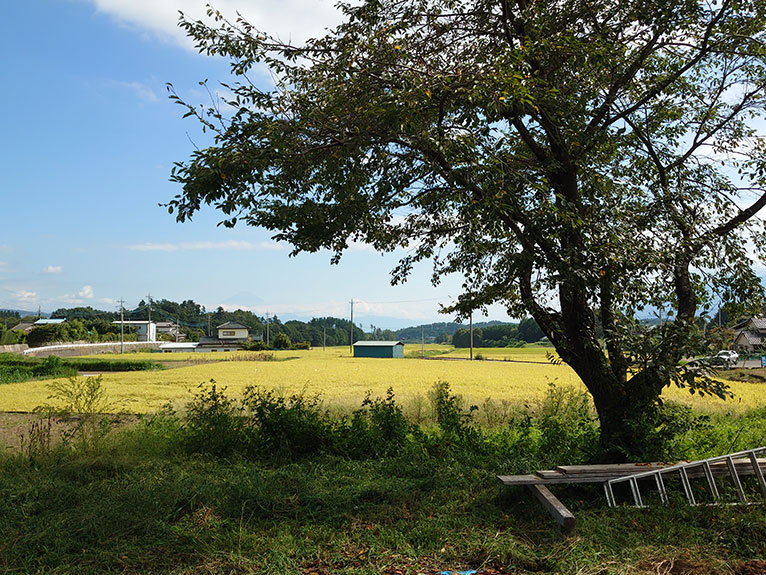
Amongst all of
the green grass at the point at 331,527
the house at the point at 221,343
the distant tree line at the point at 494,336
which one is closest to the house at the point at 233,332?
the house at the point at 221,343

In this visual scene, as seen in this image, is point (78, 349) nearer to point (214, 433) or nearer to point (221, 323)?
point (214, 433)

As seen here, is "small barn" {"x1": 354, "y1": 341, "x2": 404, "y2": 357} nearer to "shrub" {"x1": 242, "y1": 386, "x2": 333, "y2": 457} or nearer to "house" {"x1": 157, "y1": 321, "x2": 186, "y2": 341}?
"shrub" {"x1": 242, "y1": 386, "x2": 333, "y2": 457}

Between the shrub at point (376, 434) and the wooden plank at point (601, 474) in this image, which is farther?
the shrub at point (376, 434)

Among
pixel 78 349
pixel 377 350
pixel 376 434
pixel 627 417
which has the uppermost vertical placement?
pixel 627 417

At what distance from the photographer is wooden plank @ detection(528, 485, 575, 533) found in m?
5.17

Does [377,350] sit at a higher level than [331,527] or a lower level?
lower

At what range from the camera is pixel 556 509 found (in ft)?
17.5

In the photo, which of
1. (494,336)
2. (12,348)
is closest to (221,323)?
(494,336)

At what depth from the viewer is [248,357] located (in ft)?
172

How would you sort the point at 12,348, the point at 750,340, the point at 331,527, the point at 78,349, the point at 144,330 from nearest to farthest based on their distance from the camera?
1. the point at 331,527
2. the point at 750,340
3. the point at 12,348
4. the point at 78,349
5. the point at 144,330

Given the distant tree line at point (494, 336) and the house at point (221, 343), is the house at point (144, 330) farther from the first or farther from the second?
the distant tree line at point (494, 336)

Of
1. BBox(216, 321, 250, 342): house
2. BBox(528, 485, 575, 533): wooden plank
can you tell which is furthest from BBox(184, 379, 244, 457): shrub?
BBox(216, 321, 250, 342): house

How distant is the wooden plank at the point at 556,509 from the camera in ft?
17.0

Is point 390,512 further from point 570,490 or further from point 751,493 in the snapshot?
point 751,493
